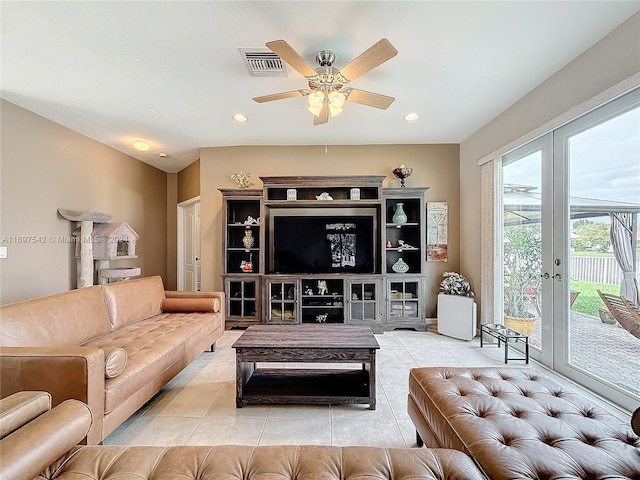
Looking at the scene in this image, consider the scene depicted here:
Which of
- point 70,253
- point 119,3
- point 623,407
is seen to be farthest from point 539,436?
point 70,253

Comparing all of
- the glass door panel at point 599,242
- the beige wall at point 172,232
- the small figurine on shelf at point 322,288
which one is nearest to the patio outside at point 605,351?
the glass door panel at point 599,242

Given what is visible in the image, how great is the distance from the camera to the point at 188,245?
5867 millimetres

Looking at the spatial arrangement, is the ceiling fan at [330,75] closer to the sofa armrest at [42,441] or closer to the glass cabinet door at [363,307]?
the sofa armrest at [42,441]

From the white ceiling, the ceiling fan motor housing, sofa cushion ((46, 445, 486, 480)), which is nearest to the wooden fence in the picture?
the white ceiling

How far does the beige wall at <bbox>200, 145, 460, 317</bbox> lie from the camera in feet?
15.1

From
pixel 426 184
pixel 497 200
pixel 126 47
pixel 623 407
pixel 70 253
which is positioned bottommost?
pixel 623 407

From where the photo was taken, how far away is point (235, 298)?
4348 mm

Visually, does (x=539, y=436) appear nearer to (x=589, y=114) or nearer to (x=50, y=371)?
(x=50, y=371)

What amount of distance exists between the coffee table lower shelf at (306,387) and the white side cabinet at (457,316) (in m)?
1.96

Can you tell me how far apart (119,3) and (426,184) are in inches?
159

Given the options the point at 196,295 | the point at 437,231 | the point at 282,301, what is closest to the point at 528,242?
the point at 437,231

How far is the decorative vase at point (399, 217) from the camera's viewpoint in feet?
14.2

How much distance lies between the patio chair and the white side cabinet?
1562 mm

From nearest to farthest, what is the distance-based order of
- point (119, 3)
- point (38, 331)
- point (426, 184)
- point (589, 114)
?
point (119, 3)
point (38, 331)
point (589, 114)
point (426, 184)
